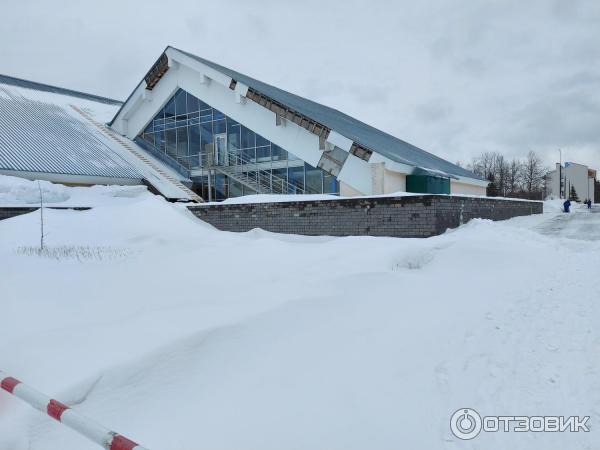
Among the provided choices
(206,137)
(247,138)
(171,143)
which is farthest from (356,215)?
(171,143)

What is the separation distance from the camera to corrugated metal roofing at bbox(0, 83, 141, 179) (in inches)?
842

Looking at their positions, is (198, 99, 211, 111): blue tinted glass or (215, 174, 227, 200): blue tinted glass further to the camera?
(198, 99, 211, 111): blue tinted glass

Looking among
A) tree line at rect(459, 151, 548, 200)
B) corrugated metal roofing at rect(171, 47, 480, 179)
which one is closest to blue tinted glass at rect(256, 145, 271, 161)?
corrugated metal roofing at rect(171, 47, 480, 179)

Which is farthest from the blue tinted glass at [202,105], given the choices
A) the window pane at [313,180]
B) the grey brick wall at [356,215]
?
the grey brick wall at [356,215]

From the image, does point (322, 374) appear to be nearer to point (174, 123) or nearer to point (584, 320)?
point (584, 320)

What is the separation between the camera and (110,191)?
20891 mm

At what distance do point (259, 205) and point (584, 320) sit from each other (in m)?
11.1

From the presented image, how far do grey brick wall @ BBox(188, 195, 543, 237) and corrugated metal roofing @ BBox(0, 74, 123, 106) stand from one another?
82.2ft

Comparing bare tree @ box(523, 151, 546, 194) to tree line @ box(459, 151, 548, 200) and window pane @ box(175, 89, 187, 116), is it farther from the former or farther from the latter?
window pane @ box(175, 89, 187, 116)

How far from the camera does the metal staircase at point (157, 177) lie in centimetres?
2342

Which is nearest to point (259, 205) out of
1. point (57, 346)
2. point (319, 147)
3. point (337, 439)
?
point (319, 147)

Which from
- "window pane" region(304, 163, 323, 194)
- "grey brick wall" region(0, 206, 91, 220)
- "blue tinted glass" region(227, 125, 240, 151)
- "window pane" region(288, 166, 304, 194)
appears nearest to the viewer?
"grey brick wall" region(0, 206, 91, 220)

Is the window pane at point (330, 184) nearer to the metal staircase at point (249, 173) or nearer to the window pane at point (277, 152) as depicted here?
the metal staircase at point (249, 173)

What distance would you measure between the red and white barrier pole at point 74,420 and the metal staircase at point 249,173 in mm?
18588
